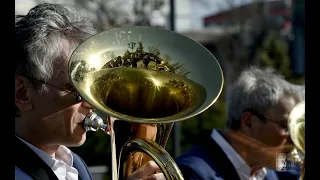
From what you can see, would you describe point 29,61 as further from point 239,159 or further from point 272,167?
point 272,167

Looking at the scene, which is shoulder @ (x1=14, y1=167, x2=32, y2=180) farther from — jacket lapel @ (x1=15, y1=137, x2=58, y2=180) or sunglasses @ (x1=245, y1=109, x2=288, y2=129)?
sunglasses @ (x1=245, y1=109, x2=288, y2=129)

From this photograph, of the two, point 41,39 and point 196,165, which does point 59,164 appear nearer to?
point 41,39

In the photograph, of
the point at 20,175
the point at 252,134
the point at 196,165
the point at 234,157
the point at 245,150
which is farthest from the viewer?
the point at 252,134

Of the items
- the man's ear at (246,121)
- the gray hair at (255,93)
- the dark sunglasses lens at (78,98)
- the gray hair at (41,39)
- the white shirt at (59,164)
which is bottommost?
the man's ear at (246,121)

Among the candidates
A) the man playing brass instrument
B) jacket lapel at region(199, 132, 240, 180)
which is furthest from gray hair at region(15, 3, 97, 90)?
jacket lapel at region(199, 132, 240, 180)

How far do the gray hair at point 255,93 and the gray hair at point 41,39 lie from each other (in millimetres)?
1688

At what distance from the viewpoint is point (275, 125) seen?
3.19 meters

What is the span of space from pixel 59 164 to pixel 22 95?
237 millimetres

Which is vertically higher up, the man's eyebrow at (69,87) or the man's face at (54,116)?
the man's eyebrow at (69,87)

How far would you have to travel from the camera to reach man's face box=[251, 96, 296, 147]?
3156mm

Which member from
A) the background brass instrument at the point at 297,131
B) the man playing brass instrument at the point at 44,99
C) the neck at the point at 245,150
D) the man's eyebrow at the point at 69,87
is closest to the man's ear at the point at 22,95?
the man playing brass instrument at the point at 44,99

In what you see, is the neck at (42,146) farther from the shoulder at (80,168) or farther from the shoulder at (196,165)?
the shoulder at (196,165)

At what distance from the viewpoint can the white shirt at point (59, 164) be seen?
157 cm

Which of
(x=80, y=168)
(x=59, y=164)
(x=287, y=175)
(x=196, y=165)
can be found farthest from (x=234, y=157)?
(x=59, y=164)
